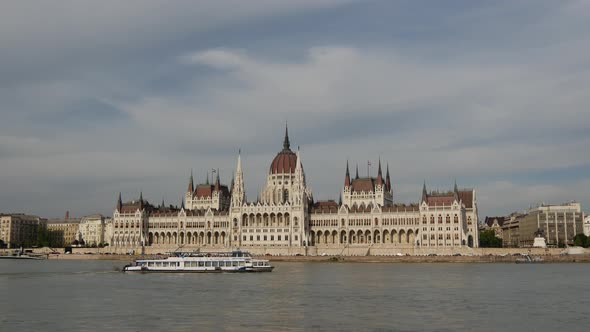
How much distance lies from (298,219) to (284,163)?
57.8 ft

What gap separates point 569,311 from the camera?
43969 mm

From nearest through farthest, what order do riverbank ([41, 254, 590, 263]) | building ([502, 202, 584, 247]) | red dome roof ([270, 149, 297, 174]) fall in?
riverbank ([41, 254, 590, 263])
red dome roof ([270, 149, 297, 174])
building ([502, 202, 584, 247])

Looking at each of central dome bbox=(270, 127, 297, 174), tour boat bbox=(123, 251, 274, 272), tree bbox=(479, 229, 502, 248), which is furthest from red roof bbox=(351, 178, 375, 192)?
tour boat bbox=(123, 251, 274, 272)

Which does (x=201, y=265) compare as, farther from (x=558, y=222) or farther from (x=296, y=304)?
(x=558, y=222)

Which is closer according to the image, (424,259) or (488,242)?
(424,259)

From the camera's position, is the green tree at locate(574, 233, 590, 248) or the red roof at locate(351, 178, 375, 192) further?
the red roof at locate(351, 178, 375, 192)

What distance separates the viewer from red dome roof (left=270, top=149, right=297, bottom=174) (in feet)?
519

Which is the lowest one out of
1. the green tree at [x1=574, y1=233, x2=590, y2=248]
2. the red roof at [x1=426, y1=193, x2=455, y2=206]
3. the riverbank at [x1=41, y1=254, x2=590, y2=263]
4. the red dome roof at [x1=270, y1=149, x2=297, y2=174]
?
the riverbank at [x1=41, y1=254, x2=590, y2=263]

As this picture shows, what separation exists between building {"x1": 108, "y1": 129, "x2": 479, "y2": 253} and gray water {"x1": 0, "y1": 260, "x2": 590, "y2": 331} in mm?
68070

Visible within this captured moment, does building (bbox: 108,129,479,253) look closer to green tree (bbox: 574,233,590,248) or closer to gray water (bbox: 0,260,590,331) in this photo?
green tree (bbox: 574,233,590,248)

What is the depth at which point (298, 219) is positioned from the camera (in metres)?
146

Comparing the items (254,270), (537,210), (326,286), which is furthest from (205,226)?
(326,286)

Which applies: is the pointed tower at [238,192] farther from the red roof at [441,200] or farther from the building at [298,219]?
the red roof at [441,200]

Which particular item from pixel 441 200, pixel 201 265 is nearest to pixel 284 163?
pixel 441 200
